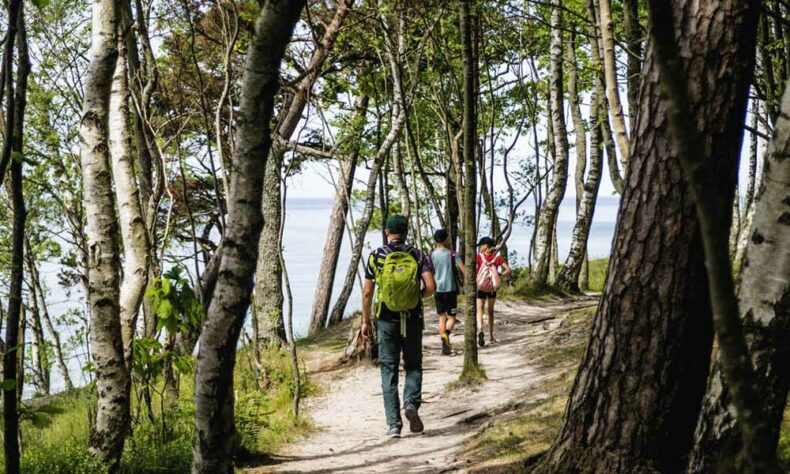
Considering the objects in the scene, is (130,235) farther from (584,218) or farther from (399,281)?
(584,218)

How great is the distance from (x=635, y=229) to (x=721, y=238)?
281 centimetres

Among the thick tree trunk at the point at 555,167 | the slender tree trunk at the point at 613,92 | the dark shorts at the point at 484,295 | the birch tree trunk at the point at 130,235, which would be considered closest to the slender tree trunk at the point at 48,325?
the dark shorts at the point at 484,295

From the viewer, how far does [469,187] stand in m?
10.2

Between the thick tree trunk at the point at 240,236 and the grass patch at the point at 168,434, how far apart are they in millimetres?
928

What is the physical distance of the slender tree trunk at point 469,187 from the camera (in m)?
9.74

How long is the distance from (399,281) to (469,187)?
2922 millimetres

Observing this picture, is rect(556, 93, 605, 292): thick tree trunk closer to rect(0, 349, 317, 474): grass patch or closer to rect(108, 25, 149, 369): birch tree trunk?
rect(0, 349, 317, 474): grass patch

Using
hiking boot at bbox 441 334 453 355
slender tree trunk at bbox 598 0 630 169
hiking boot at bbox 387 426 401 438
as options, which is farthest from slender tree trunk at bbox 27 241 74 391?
slender tree trunk at bbox 598 0 630 169

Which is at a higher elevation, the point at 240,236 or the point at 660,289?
the point at 240,236

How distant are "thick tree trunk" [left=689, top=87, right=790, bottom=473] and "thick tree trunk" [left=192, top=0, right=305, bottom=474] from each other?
2.35m

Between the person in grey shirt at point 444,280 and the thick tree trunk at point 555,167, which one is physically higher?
the thick tree trunk at point 555,167

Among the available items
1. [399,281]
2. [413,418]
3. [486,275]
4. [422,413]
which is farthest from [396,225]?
[486,275]

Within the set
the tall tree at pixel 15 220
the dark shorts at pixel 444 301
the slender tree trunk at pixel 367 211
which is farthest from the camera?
the slender tree trunk at pixel 367 211

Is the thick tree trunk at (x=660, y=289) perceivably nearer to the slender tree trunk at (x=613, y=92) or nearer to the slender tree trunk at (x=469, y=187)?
the slender tree trunk at (x=613, y=92)
